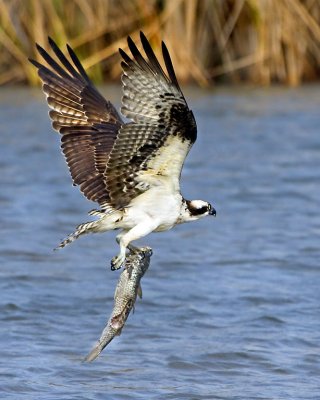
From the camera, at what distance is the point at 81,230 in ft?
18.9

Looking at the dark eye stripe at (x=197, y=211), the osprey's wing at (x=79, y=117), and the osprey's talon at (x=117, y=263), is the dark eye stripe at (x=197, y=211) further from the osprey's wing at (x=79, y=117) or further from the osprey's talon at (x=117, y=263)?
the osprey's wing at (x=79, y=117)

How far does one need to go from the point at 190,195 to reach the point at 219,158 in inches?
75.9

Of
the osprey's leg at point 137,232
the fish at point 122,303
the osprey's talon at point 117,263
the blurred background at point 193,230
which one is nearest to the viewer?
the fish at point 122,303

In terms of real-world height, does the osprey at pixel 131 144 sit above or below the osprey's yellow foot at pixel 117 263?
above

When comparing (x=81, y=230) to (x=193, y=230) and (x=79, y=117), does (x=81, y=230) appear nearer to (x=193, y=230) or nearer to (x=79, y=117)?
(x=79, y=117)

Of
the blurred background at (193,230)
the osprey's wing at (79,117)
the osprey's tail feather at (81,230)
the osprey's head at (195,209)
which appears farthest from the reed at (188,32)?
the osprey's tail feather at (81,230)

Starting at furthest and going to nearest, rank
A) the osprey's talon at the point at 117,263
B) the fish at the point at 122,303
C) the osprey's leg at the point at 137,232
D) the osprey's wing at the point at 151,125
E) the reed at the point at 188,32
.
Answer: the reed at the point at 188,32 < the osprey's leg at the point at 137,232 < the osprey's talon at the point at 117,263 < the osprey's wing at the point at 151,125 < the fish at the point at 122,303

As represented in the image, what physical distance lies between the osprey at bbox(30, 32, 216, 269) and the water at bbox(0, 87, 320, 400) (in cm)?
98

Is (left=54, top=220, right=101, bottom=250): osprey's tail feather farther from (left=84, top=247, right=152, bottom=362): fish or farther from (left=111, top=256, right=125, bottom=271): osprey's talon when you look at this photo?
(left=84, top=247, right=152, bottom=362): fish

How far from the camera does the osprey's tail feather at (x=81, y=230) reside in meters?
5.68

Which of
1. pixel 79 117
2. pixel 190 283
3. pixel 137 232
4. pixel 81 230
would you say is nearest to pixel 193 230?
pixel 190 283

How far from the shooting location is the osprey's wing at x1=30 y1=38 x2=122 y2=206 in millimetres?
6617

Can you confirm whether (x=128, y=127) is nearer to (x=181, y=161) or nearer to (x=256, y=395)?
(x=181, y=161)

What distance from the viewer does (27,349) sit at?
684 cm
